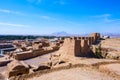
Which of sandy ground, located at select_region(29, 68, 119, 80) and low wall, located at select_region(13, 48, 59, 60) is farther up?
sandy ground, located at select_region(29, 68, 119, 80)

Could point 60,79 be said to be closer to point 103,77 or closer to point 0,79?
point 103,77

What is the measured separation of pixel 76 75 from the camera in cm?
717

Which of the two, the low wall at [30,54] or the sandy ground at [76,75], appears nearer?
the sandy ground at [76,75]

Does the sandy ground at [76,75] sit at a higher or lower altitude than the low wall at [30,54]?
higher

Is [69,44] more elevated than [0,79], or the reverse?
[69,44]

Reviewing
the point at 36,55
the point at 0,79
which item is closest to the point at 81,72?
the point at 0,79

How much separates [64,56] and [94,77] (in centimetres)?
1419

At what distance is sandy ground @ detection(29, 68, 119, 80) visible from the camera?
680 cm

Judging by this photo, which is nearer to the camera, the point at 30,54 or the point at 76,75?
the point at 76,75

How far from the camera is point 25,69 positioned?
12.6 metres

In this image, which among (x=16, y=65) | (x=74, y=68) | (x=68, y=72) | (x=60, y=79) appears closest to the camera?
(x=60, y=79)

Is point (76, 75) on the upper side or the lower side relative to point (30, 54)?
upper

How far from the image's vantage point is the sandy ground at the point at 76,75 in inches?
268

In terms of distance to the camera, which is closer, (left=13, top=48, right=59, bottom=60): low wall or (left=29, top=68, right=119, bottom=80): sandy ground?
(left=29, top=68, right=119, bottom=80): sandy ground
